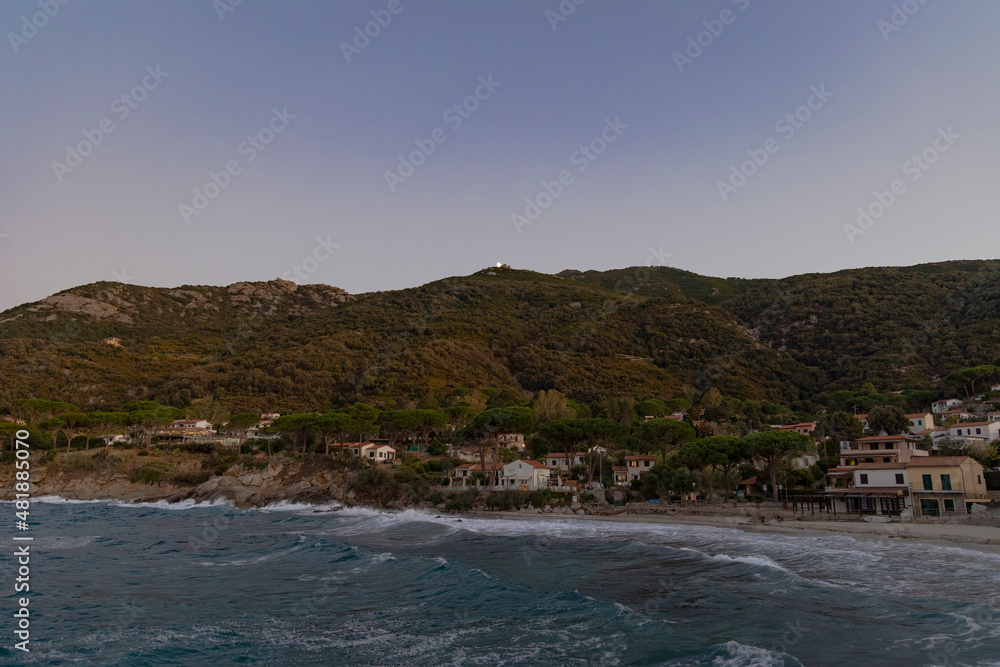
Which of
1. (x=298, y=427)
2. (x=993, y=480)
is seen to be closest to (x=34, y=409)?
(x=298, y=427)

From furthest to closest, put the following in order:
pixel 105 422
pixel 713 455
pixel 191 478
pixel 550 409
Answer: pixel 550 409
pixel 105 422
pixel 191 478
pixel 713 455

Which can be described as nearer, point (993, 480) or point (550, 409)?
point (993, 480)

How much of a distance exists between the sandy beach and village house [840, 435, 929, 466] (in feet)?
45.8

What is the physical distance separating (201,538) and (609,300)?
165m

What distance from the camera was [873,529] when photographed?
118ft

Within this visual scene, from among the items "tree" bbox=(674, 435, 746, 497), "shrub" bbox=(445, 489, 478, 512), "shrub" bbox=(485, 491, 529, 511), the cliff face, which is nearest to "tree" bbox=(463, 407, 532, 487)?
"shrub" bbox=(445, 489, 478, 512)

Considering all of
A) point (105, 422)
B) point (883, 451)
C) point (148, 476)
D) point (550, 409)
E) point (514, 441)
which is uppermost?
point (550, 409)

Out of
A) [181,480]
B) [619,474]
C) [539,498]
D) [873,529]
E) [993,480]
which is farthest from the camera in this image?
[181,480]

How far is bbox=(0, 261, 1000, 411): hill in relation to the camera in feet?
375

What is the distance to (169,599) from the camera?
20.8 metres

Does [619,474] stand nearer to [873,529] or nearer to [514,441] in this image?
[514,441]

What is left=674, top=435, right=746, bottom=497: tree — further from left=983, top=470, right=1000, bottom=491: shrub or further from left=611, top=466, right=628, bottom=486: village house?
left=983, top=470, right=1000, bottom=491: shrub

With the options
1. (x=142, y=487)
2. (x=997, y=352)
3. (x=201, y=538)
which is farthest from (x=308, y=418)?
(x=997, y=352)

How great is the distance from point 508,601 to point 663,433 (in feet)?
151
